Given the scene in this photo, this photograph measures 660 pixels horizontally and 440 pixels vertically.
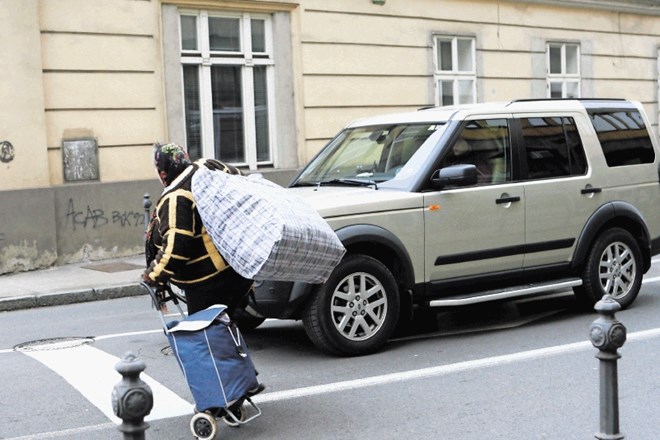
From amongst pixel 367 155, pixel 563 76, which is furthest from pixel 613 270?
pixel 563 76

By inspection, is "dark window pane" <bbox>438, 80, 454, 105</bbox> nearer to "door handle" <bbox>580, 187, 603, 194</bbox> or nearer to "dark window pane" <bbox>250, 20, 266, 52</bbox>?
"dark window pane" <bbox>250, 20, 266, 52</bbox>

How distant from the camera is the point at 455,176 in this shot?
7.66m

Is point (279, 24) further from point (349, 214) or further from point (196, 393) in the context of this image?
point (196, 393)

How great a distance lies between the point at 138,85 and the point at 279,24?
110 inches

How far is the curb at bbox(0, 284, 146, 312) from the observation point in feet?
36.0

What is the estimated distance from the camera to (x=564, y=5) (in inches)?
789

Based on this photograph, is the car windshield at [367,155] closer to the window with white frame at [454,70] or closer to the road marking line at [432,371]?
the road marking line at [432,371]

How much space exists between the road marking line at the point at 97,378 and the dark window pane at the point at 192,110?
24.0 ft

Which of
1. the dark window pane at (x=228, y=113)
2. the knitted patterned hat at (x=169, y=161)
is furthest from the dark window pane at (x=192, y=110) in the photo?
the knitted patterned hat at (x=169, y=161)

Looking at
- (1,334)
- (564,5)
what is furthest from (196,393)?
(564,5)

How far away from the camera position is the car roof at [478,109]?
324 inches

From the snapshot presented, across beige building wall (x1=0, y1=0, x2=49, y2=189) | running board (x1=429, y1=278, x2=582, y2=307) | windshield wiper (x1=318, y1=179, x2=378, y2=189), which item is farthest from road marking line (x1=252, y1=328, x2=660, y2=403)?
beige building wall (x1=0, y1=0, x2=49, y2=189)

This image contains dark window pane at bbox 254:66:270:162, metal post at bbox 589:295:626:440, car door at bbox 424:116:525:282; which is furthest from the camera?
dark window pane at bbox 254:66:270:162

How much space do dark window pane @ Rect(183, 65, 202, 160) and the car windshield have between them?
21.7 feet
